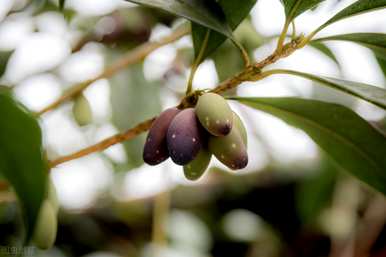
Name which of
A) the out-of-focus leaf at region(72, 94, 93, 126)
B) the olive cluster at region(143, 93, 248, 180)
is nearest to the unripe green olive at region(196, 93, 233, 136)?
the olive cluster at region(143, 93, 248, 180)

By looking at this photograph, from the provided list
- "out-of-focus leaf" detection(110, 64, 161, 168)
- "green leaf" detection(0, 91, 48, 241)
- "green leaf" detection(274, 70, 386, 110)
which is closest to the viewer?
"green leaf" detection(0, 91, 48, 241)

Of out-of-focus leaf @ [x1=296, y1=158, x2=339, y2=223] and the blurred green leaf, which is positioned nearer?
the blurred green leaf

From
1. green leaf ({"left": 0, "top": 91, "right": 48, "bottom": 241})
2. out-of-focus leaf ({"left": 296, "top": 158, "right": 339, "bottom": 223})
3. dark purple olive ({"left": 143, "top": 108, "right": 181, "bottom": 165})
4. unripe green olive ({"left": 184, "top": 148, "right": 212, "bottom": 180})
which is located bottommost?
out-of-focus leaf ({"left": 296, "top": 158, "right": 339, "bottom": 223})

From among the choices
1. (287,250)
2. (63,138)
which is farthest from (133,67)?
(287,250)

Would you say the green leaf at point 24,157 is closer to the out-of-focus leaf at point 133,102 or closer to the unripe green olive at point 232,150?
the unripe green olive at point 232,150

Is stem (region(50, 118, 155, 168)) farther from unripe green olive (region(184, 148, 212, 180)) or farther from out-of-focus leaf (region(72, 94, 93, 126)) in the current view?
out-of-focus leaf (region(72, 94, 93, 126))

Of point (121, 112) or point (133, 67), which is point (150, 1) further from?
point (133, 67)
